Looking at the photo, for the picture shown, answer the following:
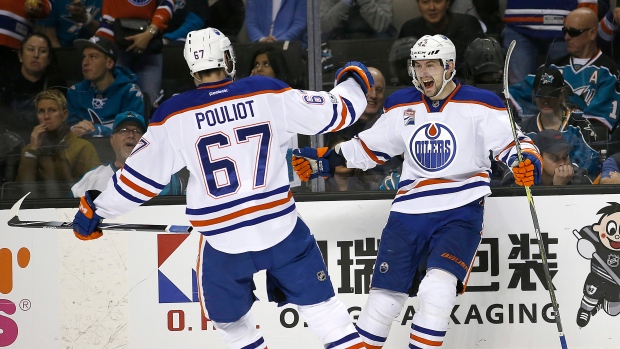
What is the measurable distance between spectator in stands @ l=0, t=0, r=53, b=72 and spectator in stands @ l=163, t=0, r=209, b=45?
0.64 metres

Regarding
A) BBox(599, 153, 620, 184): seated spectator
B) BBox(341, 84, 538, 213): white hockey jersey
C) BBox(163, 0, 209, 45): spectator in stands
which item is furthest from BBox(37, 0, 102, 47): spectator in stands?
BBox(599, 153, 620, 184): seated spectator

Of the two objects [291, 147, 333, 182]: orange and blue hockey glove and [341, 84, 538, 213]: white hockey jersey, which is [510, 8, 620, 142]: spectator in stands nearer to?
[341, 84, 538, 213]: white hockey jersey

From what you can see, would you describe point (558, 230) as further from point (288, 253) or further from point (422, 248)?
point (288, 253)

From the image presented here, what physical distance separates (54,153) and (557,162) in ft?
7.40

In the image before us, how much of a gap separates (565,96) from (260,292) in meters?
1.62

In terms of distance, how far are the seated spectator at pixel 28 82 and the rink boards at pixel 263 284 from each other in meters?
0.49

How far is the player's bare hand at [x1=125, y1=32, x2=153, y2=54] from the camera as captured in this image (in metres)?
4.37

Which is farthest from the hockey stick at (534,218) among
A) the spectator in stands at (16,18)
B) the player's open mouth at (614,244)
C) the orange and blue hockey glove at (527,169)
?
the spectator in stands at (16,18)

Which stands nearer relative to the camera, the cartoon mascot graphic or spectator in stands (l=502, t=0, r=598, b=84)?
the cartoon mascot graphic

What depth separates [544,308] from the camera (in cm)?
381

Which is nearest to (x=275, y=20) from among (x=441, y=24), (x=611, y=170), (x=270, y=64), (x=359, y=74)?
(x=270, y=64)

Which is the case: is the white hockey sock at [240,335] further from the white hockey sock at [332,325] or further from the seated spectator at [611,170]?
the seated spectator at [611,170]

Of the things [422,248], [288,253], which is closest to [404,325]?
[422,248]

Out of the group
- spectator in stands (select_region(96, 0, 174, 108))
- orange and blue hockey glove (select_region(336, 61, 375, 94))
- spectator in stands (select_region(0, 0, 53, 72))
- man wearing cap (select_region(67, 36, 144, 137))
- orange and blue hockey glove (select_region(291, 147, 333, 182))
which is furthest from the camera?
spectator in stands (select_region(0, 0, 53, 72))
